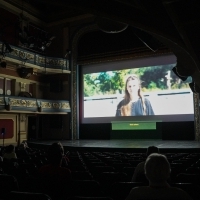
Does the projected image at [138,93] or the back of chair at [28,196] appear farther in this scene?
the projected image at [138,93]

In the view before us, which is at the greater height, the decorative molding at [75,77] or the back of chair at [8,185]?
the decorative molding at [75,77]

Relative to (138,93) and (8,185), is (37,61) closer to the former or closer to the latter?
(138,93)

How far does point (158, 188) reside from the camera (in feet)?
6.23

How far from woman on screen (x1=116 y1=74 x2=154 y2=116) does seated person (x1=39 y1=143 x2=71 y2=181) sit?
10874 mm

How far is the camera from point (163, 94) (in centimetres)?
1331

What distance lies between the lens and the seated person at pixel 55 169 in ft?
9.79

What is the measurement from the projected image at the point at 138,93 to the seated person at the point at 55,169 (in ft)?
35.2

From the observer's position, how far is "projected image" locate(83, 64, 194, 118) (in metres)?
13.2

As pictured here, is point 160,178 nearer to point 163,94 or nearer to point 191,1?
point 191,1

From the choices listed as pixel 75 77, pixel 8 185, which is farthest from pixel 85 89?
pixel 8 185

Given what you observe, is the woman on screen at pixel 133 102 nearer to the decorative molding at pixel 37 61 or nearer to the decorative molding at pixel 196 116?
the decorative molding at pixel 196 116


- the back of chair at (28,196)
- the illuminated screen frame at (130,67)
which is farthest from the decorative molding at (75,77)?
the back of chair at (28,196)

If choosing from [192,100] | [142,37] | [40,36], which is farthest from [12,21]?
[142,37]

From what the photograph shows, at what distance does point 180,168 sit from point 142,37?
8.21 ft
